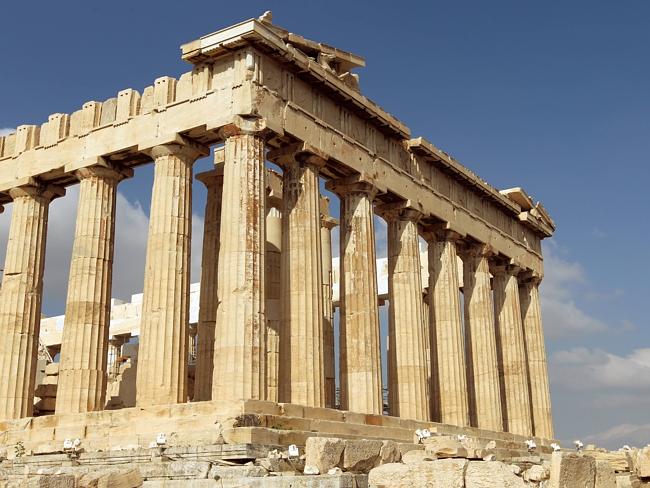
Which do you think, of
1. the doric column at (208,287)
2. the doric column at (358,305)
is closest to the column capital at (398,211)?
the doric column at (358,305)

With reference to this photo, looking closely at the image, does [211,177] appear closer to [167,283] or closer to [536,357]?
[167,283]

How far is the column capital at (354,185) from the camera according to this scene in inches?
1142

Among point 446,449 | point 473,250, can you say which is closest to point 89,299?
point 446,449

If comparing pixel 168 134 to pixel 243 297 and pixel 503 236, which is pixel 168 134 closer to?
pixel 243 297

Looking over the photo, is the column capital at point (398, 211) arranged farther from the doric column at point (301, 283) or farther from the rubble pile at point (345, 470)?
the rubble pile at point (345, 470)

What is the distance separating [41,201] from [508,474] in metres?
22.4

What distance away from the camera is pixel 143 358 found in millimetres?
24266

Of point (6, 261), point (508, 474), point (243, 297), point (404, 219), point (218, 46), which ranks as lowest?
point (508, 474)

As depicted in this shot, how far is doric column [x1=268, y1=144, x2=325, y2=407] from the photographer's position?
977 inches

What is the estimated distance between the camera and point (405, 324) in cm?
3055

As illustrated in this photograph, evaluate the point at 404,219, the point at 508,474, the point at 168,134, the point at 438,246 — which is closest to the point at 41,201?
the point at 168,134

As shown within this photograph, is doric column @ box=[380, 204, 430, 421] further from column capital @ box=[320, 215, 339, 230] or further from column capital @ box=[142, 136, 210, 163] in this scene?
column capital @ box=[142, 136, 210, 163]

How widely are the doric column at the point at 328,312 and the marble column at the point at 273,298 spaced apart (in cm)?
172

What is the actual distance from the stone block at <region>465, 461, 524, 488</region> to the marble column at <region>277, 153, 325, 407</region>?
40.6 feet
